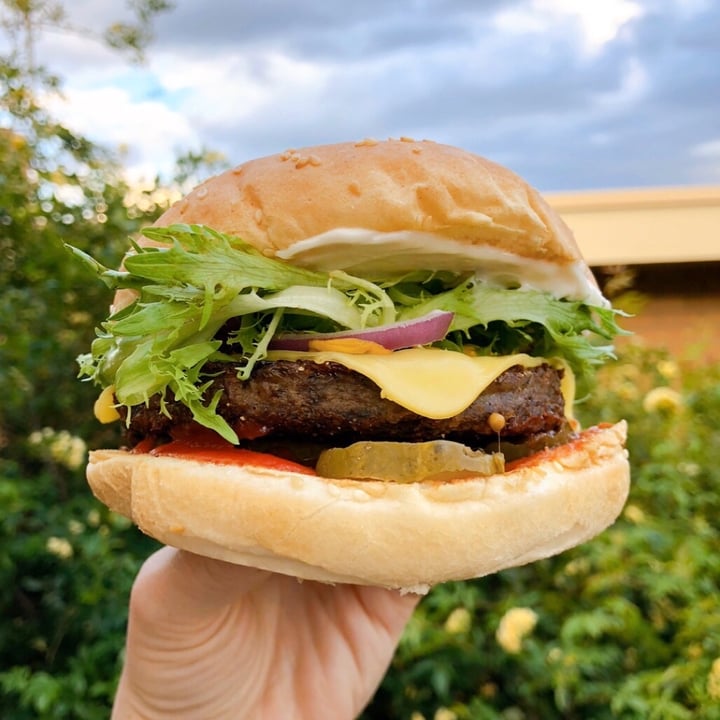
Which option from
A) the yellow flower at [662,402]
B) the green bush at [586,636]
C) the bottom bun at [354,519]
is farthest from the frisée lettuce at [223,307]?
the yellow flower at [662,402]

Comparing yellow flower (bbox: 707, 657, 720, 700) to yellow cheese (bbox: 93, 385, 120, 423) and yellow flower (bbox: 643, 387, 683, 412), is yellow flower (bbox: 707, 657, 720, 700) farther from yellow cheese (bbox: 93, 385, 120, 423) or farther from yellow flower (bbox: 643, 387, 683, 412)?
yellow cheese (bbox: 93, 385, 120, 423)

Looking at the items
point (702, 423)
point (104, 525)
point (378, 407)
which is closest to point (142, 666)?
point (378, 407)

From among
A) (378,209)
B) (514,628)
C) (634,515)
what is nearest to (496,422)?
(378,209)

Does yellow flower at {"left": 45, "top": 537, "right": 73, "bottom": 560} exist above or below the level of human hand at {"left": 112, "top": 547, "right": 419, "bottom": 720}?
below

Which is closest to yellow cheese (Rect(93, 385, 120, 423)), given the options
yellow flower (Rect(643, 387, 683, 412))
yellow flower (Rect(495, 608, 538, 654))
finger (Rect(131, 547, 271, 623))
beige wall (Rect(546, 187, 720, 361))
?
finger (Rect(131, 547, 271, 623))

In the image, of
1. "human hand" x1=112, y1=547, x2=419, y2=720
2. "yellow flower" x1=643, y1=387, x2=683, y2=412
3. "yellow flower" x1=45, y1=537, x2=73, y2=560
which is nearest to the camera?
"human hand" x1=112, y1=547, x2=419, y2=720

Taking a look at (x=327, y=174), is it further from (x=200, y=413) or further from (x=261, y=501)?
(x=261, y=501)
